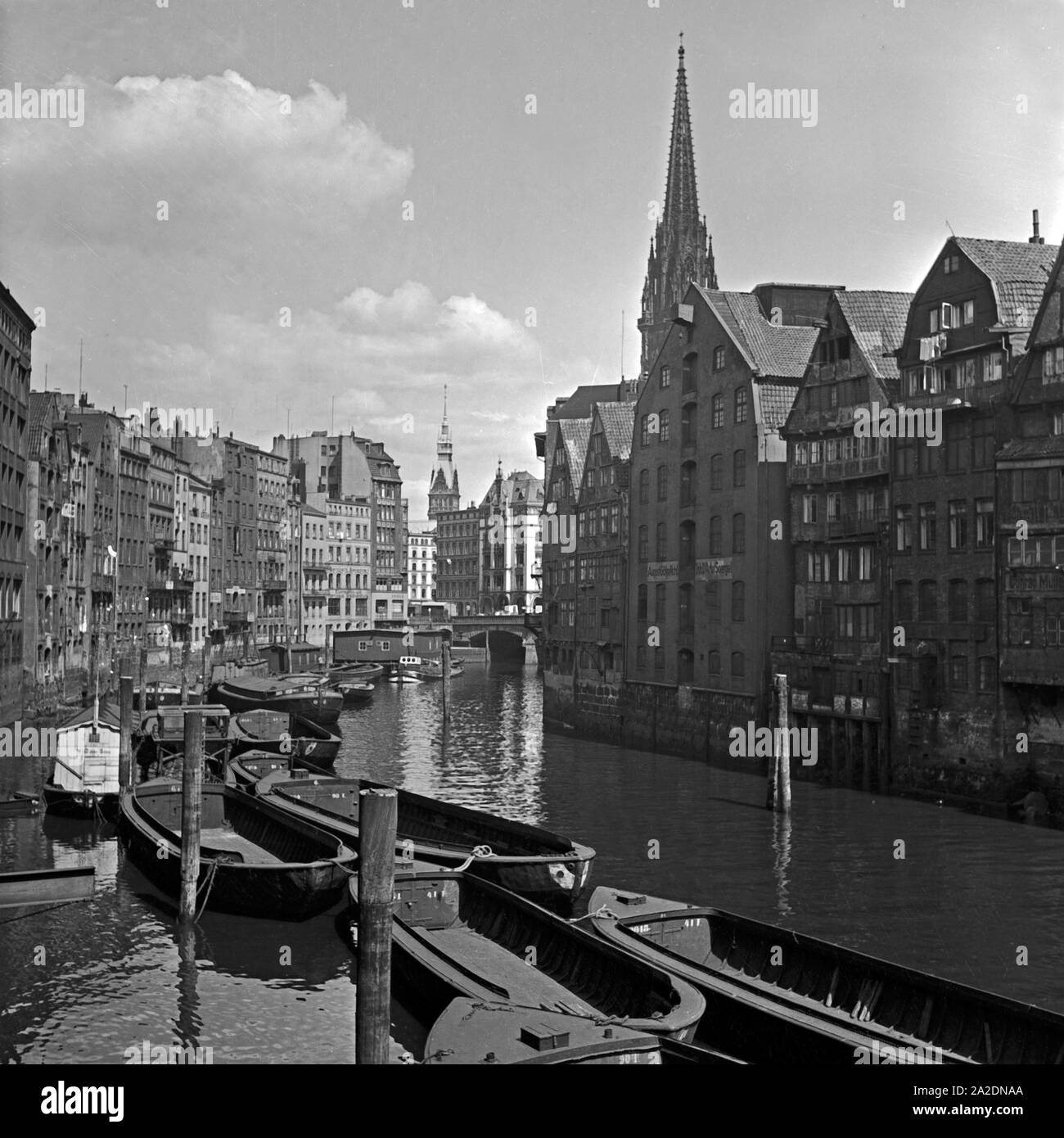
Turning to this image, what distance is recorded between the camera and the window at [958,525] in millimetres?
Result: 50875

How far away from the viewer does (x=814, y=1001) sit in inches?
866

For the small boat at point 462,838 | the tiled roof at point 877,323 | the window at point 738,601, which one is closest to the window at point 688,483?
the window at point 738,601

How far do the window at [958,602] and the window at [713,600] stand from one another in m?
18.2

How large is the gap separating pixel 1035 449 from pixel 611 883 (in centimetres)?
2305

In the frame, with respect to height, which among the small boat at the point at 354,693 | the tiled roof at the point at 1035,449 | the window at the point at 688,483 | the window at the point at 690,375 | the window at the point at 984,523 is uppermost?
the window at the point at 690,375

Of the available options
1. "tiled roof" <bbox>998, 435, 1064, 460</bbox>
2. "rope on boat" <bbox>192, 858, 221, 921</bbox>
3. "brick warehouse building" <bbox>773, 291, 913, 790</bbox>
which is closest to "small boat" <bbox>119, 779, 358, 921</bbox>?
"rope on boat" <bbox>192, 858, 221, 921</bbox>

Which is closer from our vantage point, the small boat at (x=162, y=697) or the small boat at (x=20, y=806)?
the small boat at (x=20, y=806)

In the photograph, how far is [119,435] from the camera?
11244cm

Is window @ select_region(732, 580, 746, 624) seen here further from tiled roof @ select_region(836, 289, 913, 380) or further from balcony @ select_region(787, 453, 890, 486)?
tiled roof @ select_region(836, 289, 913, 380)

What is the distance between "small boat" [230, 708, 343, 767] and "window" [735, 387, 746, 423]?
26.7 metres

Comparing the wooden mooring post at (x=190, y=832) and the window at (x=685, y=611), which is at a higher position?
the window at (x=685, y=611)

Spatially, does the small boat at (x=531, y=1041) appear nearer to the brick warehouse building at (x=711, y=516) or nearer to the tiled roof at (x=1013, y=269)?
the tiled roof at (x=1013, y=269)

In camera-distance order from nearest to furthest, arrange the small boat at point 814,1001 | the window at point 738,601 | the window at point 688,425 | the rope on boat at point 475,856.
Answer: the small boat at point 814,1001
the rope on boat at point 475,856
the window at point 738,601
the window at point 688,425

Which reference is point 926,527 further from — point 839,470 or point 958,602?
point 839,470
